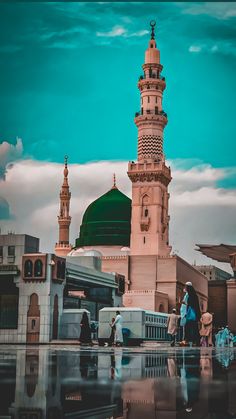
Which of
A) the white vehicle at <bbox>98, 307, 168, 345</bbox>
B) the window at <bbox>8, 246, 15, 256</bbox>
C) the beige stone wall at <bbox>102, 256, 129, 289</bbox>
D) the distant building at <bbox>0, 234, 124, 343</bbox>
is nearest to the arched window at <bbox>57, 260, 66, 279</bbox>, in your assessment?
the distant building at <bbox>0, 234, 124, 343</bbox>

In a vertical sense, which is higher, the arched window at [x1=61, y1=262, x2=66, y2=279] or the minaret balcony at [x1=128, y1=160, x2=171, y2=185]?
the minaret balcony at [x1=128, y1=160, x2=171, y2=185]

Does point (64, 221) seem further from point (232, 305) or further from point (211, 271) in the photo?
point (211, 271)

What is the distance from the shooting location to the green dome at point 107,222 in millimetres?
53219

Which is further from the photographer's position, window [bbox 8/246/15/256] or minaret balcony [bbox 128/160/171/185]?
minaret balcony [bbox 128/160/171/185]

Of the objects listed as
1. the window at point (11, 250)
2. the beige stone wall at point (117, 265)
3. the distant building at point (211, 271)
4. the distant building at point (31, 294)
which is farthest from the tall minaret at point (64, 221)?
the distant building at point (211, 271)

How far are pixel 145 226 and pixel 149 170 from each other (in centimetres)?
414

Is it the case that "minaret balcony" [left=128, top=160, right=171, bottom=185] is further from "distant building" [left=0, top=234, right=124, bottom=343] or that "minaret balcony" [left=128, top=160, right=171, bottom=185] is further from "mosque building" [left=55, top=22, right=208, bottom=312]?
"distant building" [left=0, top=234, right=124, bottom=343]

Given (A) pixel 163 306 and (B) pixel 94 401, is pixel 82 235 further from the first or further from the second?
(B) pixel 94 401

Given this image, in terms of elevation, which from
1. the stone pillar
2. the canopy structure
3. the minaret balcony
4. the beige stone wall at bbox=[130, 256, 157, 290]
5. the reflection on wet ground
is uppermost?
the minaret balcony

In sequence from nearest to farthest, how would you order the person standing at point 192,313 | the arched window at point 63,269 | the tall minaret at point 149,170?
the person standing at point 192,313 < the arched window at point 63,269 < the tall minaret at point 149,170

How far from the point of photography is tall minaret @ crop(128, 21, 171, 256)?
48844 mm

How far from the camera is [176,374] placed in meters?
4.57

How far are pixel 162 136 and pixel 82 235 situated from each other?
11.5 meters

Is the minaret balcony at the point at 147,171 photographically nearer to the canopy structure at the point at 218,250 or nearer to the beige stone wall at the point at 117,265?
the canopy structure at the point at 218,250
